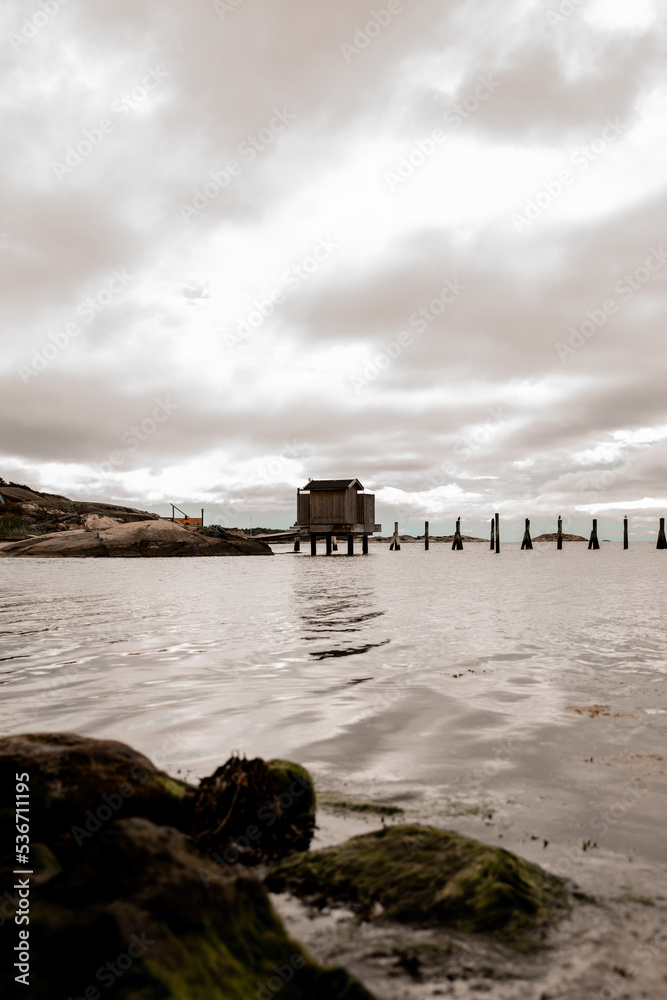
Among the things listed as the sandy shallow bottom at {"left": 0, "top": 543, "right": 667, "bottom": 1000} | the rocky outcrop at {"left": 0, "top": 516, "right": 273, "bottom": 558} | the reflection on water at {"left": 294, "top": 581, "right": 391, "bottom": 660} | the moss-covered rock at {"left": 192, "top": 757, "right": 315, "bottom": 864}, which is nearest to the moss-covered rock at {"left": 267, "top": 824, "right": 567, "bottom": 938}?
the sandy shallow bottom at {"left": 0, "top": 543, "right": 667, "bottom": 1000}

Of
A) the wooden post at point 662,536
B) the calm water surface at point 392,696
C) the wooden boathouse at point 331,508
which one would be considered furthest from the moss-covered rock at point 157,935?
the wooden post at point 662,536

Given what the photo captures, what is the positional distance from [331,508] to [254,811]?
161ft

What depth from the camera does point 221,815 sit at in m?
3.55

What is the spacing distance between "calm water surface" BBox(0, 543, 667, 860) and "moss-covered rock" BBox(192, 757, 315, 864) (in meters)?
0.78

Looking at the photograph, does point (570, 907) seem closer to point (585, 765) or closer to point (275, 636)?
point (585, 765)

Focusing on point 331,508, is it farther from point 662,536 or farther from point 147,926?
point 147,926

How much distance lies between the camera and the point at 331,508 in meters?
52.7

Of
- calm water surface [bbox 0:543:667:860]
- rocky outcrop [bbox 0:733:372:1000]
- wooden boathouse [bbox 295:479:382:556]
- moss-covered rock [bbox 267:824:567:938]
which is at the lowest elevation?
calm water surface [bbox 0:543:667:860]

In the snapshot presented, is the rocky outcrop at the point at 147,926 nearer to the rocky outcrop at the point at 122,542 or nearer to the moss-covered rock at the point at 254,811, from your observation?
the moss-covered rock at the point at 254,811

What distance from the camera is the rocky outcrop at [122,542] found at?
51156 mm

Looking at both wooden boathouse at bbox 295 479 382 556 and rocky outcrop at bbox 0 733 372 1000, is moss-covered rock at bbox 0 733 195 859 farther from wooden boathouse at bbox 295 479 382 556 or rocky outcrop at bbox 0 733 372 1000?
wooden boathouse at bbox 295 479 382 556

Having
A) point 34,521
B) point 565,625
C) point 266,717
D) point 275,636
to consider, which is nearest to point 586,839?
point 266,717

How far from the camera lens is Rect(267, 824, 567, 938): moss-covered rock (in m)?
2.82

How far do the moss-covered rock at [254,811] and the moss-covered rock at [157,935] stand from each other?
3.14 ft
